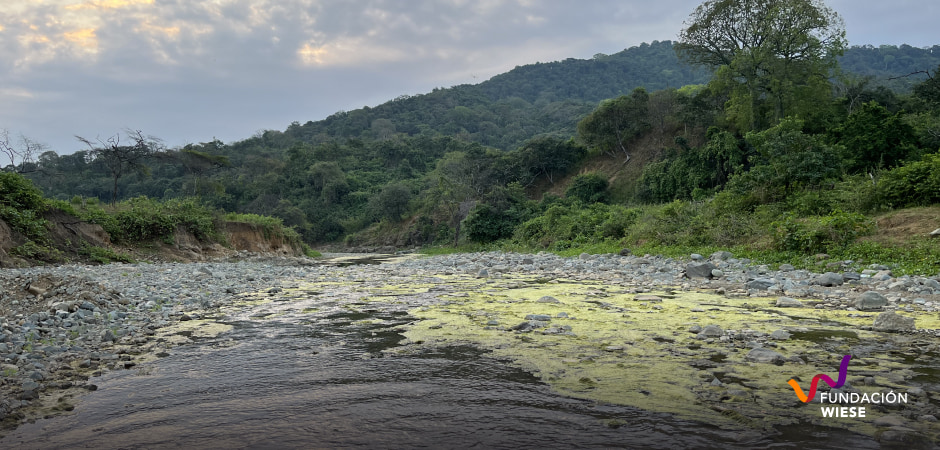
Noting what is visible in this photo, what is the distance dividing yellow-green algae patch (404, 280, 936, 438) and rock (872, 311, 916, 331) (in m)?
0.21

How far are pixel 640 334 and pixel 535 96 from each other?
12577 cm

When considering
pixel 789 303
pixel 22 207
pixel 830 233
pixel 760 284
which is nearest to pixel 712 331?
pixel 789 303

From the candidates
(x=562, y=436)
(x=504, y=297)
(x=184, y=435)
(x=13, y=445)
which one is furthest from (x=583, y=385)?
(x=504, y=297)

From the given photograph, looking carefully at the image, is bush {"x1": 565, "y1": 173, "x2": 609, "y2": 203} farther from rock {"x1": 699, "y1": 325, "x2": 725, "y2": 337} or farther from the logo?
the logo

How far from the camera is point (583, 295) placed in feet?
27.7

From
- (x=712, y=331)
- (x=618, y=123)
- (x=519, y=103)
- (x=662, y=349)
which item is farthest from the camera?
(x=519, y=103)

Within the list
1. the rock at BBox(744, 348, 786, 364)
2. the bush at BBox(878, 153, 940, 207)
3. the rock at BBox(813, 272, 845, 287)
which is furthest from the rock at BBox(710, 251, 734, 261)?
the rock at BBox(744, 348, 786, 364)

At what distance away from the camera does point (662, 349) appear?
4.59m

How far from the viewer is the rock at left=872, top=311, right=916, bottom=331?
4.80m

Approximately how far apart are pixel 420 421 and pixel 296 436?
2.47 feet

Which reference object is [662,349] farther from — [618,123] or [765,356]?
[618,123]

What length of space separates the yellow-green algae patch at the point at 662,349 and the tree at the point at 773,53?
26.0 m

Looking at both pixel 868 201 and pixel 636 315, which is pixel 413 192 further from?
pixel 636 315

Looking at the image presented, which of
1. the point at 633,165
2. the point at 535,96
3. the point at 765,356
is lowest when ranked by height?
Answer: the point at 765,356
